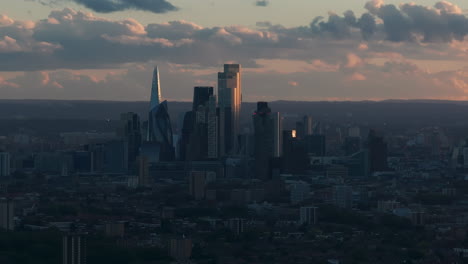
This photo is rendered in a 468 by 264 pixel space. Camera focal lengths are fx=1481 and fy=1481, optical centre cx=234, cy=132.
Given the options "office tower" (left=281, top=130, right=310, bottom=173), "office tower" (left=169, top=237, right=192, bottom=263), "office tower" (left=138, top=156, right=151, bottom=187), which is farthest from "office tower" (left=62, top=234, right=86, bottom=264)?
"office tower" (left=281, top=130, right=310, bottom=173)

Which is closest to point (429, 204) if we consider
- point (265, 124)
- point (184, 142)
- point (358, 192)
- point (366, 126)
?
point (358, 192)

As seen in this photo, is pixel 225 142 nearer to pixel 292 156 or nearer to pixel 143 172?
pixel 292 156

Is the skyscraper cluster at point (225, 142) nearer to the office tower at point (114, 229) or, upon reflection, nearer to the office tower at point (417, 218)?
the office tower at point (417, 218)

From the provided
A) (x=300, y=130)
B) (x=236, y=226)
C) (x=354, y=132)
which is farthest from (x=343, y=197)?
(x=354, y=132)

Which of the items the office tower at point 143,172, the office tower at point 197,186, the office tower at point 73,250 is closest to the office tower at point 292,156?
the office tower at point 143,172

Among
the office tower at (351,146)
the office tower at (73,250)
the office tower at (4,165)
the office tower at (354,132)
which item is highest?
the office tower at (354,132)

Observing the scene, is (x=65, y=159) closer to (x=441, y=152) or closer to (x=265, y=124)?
(x=265, y=124)

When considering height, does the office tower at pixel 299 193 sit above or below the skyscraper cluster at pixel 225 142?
below

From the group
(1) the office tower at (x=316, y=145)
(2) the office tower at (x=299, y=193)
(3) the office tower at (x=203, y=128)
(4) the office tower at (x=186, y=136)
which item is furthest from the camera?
(1) the office tower at (x=316, y=145)
